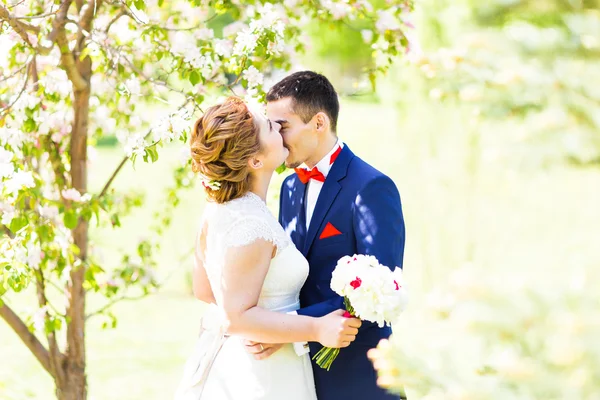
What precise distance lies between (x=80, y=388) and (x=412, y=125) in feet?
14.9

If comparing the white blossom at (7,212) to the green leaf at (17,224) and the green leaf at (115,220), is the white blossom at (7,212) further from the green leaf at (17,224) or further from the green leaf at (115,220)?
the green leaf at (115,220)

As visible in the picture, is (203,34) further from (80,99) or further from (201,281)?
(201,281)

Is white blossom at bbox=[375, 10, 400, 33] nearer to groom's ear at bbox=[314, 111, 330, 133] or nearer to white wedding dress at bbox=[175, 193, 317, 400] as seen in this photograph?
groom's ear at bbox=[314, 111, 330, 133]

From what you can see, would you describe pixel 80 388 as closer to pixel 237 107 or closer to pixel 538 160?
pixel 237 107

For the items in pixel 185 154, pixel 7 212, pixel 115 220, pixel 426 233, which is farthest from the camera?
pixel 426 233

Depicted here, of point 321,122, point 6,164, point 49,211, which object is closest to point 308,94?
point 321,122

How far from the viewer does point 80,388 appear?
3498mm

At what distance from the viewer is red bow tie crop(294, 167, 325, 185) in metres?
2.59

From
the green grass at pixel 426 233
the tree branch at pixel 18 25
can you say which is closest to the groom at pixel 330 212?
the tree branch at pixel 18 25

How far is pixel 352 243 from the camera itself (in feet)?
7.98

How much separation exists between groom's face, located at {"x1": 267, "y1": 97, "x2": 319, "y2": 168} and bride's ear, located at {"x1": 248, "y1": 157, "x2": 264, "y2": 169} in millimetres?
273

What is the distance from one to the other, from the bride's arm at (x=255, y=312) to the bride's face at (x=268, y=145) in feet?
1.03

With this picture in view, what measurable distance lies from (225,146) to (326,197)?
47 centimetres

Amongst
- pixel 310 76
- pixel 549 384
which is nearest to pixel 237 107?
pixel 310 76
